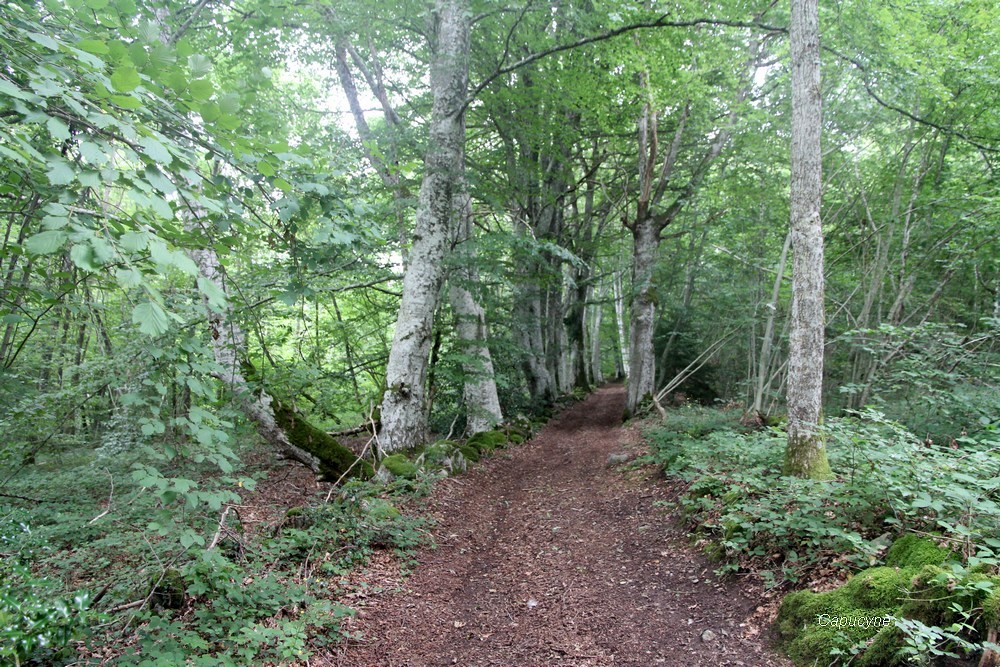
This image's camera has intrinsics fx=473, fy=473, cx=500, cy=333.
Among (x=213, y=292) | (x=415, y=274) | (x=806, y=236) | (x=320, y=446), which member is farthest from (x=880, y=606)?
(x=415, y=274)

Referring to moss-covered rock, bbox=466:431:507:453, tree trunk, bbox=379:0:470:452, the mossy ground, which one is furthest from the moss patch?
moss-covered rock, bbox=466:431:507:453

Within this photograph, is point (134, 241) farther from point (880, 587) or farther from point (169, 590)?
point (880, 587)

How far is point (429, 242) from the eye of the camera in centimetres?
687

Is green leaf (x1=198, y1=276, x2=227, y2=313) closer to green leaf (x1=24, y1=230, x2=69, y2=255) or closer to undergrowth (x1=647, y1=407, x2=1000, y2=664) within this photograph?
green leaf (x1=24, y1=230, x2=69, y2=255)

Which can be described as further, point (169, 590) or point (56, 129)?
point (169, 590)

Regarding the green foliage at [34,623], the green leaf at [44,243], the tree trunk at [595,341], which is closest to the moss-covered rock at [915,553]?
the green leaf at [44,243]

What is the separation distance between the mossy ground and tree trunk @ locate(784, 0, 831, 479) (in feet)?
6.29

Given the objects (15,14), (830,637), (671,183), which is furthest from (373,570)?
(671,183)

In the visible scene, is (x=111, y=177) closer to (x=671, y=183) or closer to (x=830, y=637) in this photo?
(x=830, y=637)

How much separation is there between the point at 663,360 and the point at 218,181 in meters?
14.8

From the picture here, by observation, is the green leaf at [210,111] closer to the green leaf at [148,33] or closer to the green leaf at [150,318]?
the green leaf at [148,33]

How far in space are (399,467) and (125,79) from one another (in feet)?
17.7

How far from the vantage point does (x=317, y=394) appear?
7781mm

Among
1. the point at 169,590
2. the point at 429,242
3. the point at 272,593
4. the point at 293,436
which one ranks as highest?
the point at 429,242
